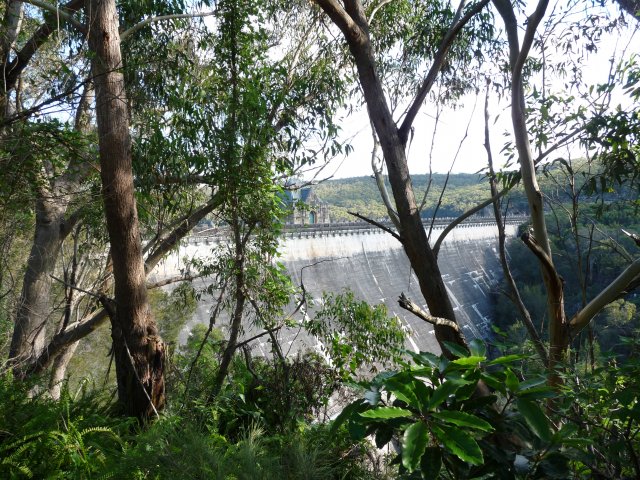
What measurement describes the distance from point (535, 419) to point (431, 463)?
0.50 ft

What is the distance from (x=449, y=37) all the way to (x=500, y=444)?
3.80ft

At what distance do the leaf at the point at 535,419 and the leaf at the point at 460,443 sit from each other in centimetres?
12

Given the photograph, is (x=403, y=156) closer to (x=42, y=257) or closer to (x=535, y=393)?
(x=535, y=393)

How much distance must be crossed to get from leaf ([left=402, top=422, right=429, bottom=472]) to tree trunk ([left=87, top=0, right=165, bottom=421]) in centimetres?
144

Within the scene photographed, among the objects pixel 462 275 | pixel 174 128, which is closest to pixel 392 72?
pixel 174 128

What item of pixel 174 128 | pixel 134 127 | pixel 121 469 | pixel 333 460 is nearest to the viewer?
pixel 121 469

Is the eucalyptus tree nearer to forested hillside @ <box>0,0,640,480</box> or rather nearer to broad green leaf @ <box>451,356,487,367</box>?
forested hillside @ <box>0,0,640,480</box>

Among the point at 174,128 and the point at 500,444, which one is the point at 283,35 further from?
the point at 500,444

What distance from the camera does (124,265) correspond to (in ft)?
6.63

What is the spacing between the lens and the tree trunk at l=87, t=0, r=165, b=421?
1.97 metres

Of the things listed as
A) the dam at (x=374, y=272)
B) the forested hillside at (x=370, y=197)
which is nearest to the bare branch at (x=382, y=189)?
the dam at (x=374, y=272)

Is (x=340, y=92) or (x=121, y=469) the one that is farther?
(x=340, y=92)

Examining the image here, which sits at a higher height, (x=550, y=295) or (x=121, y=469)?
(x=550, y=295)

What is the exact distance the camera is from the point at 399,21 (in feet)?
11.6
